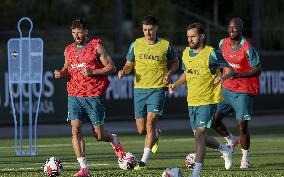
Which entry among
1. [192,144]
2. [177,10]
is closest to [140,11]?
[177,10]

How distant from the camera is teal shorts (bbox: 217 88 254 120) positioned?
17.5m

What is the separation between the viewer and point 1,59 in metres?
27.2

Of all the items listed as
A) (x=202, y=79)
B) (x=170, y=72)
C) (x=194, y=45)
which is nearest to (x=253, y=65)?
(x=170, y=72)

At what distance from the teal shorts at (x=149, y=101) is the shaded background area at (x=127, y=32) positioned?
9.77 metres

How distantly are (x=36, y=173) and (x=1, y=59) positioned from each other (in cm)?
1109

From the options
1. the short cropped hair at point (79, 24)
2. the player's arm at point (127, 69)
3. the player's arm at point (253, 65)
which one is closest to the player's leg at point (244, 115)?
the player's arm at point (253, 65)

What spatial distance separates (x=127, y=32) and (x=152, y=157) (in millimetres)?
15164

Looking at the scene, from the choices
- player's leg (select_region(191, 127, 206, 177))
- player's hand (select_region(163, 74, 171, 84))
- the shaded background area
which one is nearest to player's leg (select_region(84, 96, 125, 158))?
player's hand (select_region(163, 74, 171, 84))

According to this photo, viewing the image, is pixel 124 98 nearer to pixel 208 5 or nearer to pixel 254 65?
pixel 254 65

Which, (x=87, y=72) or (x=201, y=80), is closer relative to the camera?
(x=201, y=80)

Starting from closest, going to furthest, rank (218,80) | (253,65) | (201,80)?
(218,80), (201,80), (253,65)

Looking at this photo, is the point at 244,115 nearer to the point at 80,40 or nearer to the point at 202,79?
the point at 202,79

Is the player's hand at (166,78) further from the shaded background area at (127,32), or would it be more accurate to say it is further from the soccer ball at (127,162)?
the shaded background area at (127,32)

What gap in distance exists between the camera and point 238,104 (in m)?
17.6
